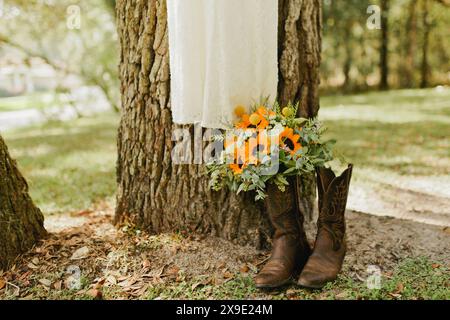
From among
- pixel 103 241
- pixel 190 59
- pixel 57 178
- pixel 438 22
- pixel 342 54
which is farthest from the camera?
pixel 438 22

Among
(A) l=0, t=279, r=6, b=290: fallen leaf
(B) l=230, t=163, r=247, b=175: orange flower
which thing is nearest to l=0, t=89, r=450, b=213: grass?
(A) l=0, t=279, r=6, b=290: fallen leaf

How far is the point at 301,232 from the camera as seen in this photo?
105 inches

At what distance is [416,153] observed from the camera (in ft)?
17.3

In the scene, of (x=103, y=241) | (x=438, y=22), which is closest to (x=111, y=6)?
(x=103, y=241)

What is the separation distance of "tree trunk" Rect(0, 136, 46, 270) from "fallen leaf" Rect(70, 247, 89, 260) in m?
0.30

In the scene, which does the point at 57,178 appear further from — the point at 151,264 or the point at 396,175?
the point at 396,175

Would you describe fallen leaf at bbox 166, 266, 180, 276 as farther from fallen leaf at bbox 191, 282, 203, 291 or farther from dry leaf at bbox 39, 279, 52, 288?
dry leaf at bbox 39, 279, 52, 288

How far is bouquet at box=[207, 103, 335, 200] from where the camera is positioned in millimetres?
2426

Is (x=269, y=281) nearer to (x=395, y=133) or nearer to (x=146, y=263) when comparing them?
(x=146, y=263)

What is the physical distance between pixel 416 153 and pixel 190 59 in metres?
3.67

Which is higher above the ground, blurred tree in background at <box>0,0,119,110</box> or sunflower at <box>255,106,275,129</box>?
blurred tree in background at <box>0,0,119,110</box>

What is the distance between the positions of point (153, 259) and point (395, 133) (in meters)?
4.87

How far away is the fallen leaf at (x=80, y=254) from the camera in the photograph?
2.81 metres

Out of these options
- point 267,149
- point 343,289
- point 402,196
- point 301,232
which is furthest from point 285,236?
point 402,196
